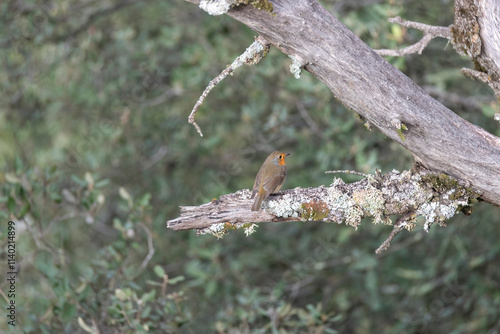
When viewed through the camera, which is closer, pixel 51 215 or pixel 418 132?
pixel 418 132

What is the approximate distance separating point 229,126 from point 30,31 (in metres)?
2.24

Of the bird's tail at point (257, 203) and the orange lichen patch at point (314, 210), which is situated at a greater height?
the orange lichen patch at point (314, 210)

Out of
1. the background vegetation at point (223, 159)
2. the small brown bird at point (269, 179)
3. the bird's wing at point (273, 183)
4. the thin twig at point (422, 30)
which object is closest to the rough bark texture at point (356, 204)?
the small brown bird at point (269, 179)

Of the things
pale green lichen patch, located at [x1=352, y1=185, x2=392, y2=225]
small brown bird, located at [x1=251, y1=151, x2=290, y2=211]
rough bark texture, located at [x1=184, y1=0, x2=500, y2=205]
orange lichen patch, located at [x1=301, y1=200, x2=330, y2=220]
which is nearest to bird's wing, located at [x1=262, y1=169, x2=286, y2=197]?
small brown bird, located at [x1=251, y1=151, x2=290, y2=211]

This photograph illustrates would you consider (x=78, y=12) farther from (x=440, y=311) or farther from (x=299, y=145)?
(x=440, y=311)

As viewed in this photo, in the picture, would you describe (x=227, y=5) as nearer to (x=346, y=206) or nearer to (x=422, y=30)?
(x=346, y=206)

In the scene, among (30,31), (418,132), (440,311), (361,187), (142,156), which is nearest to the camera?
(418,132)

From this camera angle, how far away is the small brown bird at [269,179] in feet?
10.2

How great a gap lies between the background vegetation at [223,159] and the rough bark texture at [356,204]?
174 cm

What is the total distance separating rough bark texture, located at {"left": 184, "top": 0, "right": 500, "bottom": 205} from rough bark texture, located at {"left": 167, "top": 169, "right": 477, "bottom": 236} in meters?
0.10

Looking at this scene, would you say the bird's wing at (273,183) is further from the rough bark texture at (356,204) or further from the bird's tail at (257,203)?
the rough bark texture at (356,204)

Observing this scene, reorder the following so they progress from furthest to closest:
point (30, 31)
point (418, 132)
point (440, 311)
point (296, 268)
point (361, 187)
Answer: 1. point (30, 31)
2. point (296, 268)
3. point (440, 311)
4. point (361, 187)
5. point (418, 132)

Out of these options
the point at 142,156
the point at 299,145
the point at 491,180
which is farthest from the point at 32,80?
the point at 491,180

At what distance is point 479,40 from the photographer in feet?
9.66
